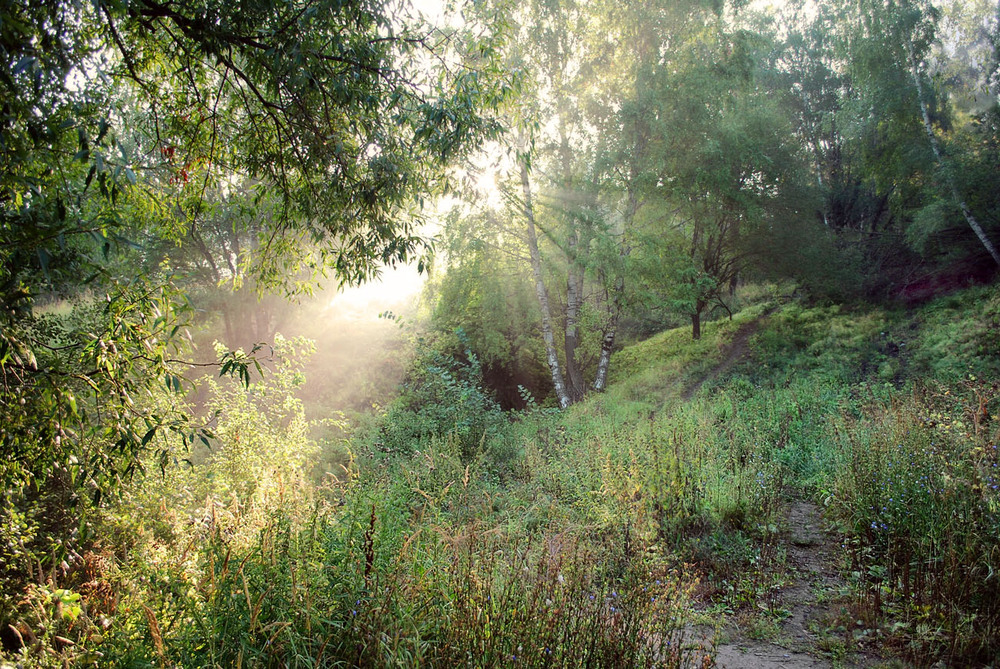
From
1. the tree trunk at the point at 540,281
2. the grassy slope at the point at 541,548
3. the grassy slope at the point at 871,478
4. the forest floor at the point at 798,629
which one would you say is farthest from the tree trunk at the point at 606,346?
the forest floor at the point at 798,629

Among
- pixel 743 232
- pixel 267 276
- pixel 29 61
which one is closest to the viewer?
pixel 29 61

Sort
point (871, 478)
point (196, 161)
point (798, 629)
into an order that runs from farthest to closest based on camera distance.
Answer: point (871, 478), point (196, 161), point (798, 629)

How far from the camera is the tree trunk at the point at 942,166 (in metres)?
12.2

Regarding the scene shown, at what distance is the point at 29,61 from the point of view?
5.42ft

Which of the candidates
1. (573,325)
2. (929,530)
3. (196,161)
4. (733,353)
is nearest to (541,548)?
(929,530)

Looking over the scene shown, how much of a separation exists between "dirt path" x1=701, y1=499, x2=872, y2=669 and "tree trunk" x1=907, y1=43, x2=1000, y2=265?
40.7ft

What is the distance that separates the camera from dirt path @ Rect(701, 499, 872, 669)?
117 inches

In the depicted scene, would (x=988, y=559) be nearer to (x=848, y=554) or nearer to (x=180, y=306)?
(x=848, y=554)

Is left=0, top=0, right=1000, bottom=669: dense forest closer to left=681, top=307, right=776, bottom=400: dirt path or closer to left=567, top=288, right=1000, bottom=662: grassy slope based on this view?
left=567, top=288, right=1000, bottom=662: grassy slope

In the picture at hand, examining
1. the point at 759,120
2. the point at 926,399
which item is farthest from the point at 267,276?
the point at 759,120

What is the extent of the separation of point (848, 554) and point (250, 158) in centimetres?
588

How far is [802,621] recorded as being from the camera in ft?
11.1

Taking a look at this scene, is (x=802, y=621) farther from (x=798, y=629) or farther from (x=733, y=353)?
(x=733, y=353)

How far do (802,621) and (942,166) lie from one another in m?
14.2
